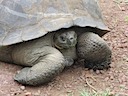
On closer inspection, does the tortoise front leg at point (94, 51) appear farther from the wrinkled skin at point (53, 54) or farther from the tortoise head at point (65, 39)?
the tortoise head at point (65, 39)

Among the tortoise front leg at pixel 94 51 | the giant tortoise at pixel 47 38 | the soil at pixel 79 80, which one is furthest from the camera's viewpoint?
the tortoise front leg at pixel 94 51

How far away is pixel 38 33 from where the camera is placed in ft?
11.7

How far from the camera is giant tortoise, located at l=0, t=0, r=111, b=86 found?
3556mm

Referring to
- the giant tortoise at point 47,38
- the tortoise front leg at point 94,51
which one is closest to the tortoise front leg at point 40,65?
the giant tortoise at point 47,38

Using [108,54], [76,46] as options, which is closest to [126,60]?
[108,54]

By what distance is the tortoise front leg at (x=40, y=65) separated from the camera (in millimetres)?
3463

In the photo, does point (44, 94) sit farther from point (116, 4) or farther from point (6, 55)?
point (116, 4)

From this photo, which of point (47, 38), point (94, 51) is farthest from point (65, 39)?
point (94, 51)

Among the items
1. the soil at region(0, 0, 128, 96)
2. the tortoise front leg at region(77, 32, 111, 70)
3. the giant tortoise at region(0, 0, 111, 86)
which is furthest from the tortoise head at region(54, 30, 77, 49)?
the soil at region(0, 0, 128, 96)

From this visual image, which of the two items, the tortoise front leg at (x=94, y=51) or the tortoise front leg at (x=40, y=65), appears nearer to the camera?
the tortoise front leg at (x=40, y=65)

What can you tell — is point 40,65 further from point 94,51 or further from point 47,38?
point 94,51

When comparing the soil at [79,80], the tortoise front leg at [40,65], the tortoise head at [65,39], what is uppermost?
the tortoise head at [65,39]

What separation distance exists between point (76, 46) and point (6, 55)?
26.7 inches

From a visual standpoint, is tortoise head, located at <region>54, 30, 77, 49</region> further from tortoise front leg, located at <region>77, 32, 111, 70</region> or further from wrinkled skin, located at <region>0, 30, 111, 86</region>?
tortoise front leg, located at <region>77, 32, 111, 70</region>
